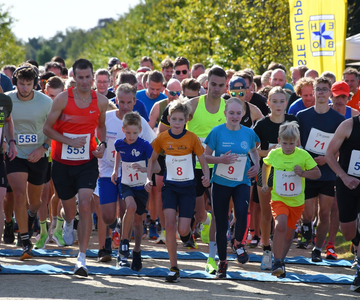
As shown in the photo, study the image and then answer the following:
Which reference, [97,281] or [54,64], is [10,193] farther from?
[54,64]

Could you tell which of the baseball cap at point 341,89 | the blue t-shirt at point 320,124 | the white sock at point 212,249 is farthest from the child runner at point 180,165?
the baseball cap at point 341,89

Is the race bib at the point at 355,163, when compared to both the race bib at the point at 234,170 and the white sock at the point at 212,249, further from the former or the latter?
the white sock at the point at 212,249

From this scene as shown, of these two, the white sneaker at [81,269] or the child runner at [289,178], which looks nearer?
the white sneaker at [81,269]

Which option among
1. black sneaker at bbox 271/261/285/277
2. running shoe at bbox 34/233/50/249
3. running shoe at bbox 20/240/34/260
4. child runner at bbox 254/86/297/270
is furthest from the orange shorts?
running shoe at bbox 34/233/50/249

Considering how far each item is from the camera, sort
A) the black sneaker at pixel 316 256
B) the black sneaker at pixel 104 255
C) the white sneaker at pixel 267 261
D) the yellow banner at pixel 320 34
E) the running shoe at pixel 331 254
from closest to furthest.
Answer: the white sneaker at pixel 267 261, the black sneaker at pixel 104 255, the black sneaker at pixel 316 256, the running shoe at pixel 331 254, the yellow banner at pixel 320 34

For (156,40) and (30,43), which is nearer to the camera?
(156,40)

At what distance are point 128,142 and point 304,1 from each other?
7.72 meters

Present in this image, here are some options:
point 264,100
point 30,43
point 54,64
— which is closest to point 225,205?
point 264,100

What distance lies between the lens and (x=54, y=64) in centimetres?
1222

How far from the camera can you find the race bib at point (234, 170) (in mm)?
6688

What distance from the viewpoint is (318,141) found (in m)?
7.59

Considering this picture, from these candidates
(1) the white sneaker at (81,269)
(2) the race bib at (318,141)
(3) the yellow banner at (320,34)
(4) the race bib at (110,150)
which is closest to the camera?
(1) the white sneaker at (81,269)

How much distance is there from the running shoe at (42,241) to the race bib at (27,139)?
1501mm

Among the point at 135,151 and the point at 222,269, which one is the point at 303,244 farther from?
the point at 135,151
